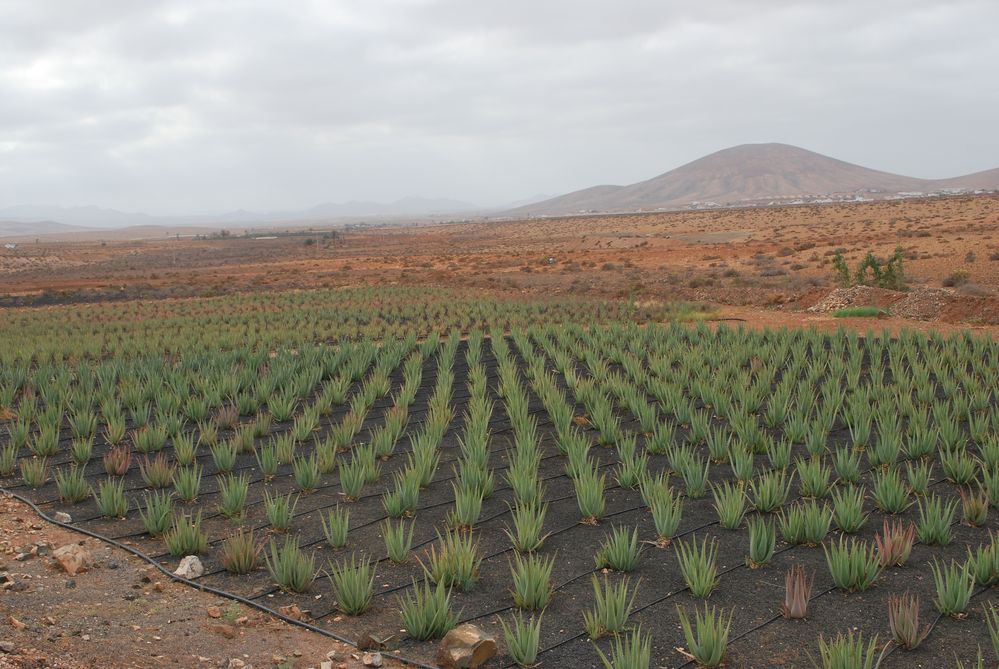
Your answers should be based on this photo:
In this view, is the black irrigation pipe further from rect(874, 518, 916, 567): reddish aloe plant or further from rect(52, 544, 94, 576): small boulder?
rect(874, 518, 916, 567): reddish aloe plant

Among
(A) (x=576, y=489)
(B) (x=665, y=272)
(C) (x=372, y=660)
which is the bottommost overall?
(C) (x=372, y=660)

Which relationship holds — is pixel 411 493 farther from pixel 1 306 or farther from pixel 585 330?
pixel 1 306

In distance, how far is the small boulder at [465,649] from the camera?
13.6 ft

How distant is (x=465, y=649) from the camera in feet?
13.7

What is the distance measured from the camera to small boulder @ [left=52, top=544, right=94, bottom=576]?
540 cm

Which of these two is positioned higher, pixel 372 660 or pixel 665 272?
pixel 665 272

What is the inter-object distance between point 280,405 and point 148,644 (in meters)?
5.23

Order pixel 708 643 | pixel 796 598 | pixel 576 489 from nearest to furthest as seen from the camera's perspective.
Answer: pixel 708 643
pixel 796 598
pixel 576 489

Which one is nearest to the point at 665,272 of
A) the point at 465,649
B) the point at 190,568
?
the point at 190,568

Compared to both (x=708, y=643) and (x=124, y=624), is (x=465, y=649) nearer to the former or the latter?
(x=708, y=643)

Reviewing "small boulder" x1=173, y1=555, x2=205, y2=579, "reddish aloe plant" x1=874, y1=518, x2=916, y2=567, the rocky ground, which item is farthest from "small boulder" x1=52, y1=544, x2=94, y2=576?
"reddish aloe plant" x1=874, y1=518, x2=916, y2=567

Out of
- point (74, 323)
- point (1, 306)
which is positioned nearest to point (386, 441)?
point (74, 323)

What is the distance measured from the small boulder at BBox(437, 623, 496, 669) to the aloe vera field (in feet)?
0.45

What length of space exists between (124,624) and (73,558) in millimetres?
1053
